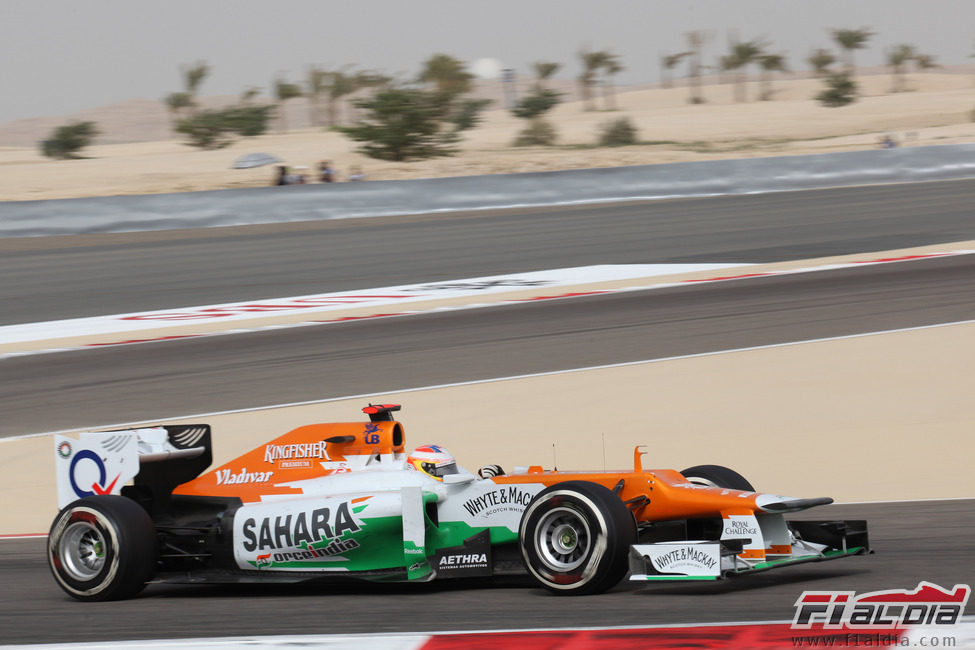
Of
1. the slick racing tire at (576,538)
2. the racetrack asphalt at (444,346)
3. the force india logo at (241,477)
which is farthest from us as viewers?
the racetrack asphalt at (444,346)

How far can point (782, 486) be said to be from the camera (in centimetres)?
Result: 936

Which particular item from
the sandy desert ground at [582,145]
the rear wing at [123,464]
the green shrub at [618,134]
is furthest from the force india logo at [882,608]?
the green shrub at [618,134]

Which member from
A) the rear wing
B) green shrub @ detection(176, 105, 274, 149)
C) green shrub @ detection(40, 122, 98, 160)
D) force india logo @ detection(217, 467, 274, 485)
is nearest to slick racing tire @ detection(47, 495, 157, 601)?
the rear wing

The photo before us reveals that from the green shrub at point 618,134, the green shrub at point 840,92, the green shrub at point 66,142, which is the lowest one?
the green shrub at point 618,134

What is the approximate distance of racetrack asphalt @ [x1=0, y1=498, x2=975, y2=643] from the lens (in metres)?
5.46

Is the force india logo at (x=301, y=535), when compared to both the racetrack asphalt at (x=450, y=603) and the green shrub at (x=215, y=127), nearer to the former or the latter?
the racetrack asphalt at (x=450, y=603)

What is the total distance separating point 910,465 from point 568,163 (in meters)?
36.3

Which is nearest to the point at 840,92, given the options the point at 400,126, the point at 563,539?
the point at 400,126

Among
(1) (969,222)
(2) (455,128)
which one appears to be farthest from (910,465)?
(2) (455,128)

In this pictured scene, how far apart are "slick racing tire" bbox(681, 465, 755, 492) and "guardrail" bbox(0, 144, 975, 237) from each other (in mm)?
23835

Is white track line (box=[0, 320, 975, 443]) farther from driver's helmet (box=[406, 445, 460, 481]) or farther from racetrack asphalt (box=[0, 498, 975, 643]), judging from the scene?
driver's helmet (box=[406, 445, 460, 481])

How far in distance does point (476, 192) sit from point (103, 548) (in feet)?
82.4

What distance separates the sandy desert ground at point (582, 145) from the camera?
45125 millimetres

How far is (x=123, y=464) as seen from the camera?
709 centimetres
